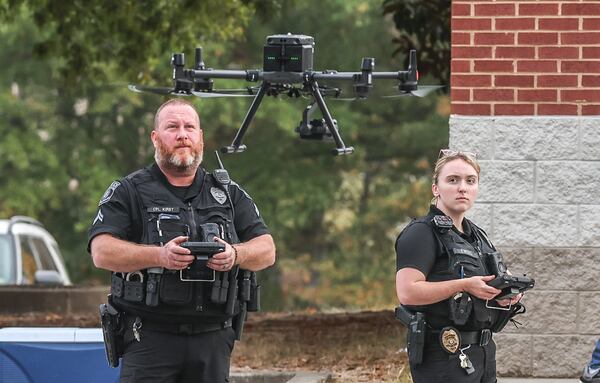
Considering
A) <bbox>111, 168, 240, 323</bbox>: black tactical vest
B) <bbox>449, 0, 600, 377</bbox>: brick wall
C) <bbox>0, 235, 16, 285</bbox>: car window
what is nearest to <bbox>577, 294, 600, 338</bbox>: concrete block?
<bbox>449, 0, 600, 377</bbox>: brick wall

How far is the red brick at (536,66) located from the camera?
9.76 metres

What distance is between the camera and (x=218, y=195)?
261 inches

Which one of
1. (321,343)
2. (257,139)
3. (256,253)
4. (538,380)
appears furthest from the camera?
(257,139)

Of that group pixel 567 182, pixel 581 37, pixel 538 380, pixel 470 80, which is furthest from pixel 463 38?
pixel 538 380

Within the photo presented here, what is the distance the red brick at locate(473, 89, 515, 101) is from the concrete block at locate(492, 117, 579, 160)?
0.14 meters

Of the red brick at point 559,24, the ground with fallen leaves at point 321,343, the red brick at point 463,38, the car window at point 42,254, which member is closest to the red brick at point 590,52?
the red brick at point 559,24

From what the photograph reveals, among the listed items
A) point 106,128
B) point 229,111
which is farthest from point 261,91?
point 106,128

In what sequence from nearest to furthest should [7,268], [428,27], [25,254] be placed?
[428,27] → [7,268] → [25,254]

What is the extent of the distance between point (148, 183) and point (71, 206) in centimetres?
2873

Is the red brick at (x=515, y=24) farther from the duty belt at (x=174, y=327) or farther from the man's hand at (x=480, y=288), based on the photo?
the duty belt at (x=174, y=327)

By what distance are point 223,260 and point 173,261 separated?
217 millimetres

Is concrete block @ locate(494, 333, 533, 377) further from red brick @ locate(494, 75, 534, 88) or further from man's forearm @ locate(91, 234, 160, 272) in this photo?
man's forearm @ locate(91, 234, 160, 272)

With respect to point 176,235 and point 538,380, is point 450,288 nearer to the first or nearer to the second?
point 176,235

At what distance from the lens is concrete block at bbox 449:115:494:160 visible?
974 centimetres
